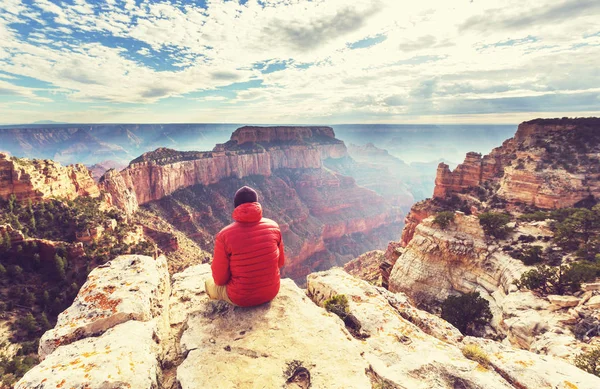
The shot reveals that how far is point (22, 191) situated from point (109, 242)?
10.8 meters

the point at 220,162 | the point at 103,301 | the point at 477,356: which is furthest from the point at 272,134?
the point at 477,356

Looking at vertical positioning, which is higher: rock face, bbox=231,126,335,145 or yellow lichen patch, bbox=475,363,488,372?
rock face, bbox=231,126,335,145

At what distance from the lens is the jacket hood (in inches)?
256

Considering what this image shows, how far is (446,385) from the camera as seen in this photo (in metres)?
5.30

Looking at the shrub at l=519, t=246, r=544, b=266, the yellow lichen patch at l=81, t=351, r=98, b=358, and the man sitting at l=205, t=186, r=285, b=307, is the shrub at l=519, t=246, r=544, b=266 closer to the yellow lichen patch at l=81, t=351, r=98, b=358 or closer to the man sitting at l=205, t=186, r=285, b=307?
the man sitting at l=205, t=186, r=285, b=307

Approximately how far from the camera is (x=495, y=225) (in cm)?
2336

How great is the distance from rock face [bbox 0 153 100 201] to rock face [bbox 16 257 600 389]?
34.8 metres

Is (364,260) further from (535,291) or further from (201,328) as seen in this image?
(201,328)

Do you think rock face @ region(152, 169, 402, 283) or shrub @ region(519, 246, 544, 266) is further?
rock face @ region(152, 169, 402, 283)

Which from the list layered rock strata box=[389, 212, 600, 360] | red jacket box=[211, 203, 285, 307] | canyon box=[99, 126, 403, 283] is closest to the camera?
red jacket box=[211, 203, 285, 307]

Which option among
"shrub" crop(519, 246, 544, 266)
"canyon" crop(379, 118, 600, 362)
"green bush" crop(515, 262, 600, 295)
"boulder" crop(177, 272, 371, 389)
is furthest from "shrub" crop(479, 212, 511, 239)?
"boulder" crop(177, 272, 371, 389)

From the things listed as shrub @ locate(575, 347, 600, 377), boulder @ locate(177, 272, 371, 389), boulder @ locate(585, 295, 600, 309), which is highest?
boulder @ locate(177, 272, 371, 389)

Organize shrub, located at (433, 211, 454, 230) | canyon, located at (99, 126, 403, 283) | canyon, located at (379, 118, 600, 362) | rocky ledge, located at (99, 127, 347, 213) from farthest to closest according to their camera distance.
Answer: canyon, located at (99, 126, 403, 283) → rocky ledge, located at (99, 127, 347, 213) → shrub, located at (433, 211, 454, 230) → canyon, located at (379, 118, 600, 362)

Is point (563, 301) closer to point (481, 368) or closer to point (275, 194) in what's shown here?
point (481, 368)
